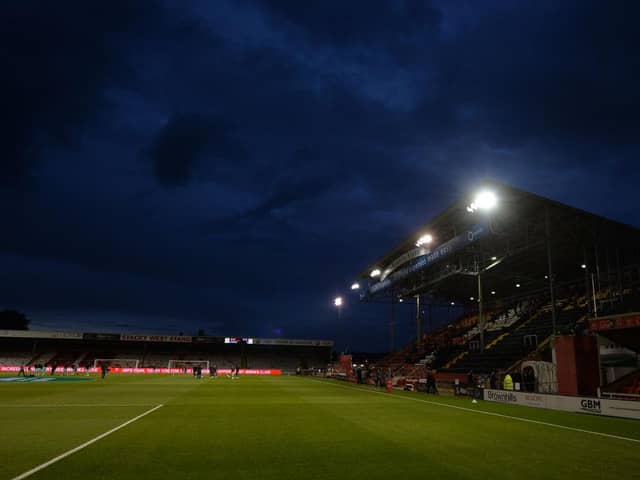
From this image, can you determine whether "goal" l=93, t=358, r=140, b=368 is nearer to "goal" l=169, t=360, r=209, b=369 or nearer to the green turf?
"goal" l=169, t=360, r=209, b=369

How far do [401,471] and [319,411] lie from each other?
10.3 metres

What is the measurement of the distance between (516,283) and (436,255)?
16823 millimetres

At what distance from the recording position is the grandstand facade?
26.7 m

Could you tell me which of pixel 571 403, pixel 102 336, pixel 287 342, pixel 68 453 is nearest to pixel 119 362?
pixel 102 336

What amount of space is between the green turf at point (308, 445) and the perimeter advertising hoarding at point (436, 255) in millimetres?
15914

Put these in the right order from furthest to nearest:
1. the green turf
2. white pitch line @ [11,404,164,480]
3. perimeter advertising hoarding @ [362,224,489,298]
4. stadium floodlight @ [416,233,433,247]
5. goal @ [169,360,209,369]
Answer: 1. goal @ [169,360,209,369]
2. stadium floodlight @ [416,233,433,247]
3. perimeter advertising hoarding @ [362,224,489,298]
4. the green turf
5. white pitch line @ [11,404,164,480]

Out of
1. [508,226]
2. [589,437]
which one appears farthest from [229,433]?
[508,226]

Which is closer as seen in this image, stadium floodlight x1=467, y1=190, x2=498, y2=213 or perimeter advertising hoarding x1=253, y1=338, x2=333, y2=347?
stadium floodlight x1=467, y1=190, x2=498, y2=213

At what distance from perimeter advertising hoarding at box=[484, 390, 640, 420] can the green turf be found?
2.73 ft

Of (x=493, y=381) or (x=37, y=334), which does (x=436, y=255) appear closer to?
(x=493, y=381)

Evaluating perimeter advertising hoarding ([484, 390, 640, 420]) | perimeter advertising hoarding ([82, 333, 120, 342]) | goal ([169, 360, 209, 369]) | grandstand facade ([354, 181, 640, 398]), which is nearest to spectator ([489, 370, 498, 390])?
grandstand facade ([354, 181, 640, 398])

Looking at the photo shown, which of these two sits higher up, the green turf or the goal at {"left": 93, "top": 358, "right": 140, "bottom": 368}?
the green turf

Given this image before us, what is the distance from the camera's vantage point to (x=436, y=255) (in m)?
37.4

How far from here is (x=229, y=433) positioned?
38.5 feet
